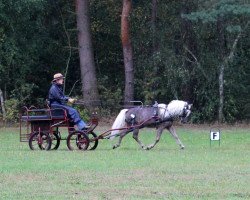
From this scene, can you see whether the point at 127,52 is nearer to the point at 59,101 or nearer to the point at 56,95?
the point at 59,101

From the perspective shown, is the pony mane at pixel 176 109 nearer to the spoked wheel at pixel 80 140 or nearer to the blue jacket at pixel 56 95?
the spoked wheel at pixel 80 140

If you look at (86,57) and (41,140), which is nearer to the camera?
(41,140)

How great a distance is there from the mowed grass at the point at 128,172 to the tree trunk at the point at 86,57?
1436 cm

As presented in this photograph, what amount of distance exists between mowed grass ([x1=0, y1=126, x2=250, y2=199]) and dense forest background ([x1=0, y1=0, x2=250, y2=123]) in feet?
40.3

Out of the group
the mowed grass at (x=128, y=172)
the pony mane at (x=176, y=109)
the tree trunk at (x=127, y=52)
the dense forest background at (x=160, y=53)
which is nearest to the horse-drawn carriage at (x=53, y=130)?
the mowed grass at (x=128, y=172)

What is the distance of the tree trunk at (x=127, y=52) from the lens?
37562mm

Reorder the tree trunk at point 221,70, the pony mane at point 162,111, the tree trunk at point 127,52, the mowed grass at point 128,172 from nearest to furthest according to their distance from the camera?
the mowed grass at point 128,172
the pony mane at point 162,111
the tree trunk at point 221,70
the tree trunk at point 127,52

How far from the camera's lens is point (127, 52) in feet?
125

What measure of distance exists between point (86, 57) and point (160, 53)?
3.72 m

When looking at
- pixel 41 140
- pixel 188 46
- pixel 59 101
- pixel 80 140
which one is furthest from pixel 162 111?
pixel 188 46

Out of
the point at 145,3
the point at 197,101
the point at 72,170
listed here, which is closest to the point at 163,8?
the point at 145,3

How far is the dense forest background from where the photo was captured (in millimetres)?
36656

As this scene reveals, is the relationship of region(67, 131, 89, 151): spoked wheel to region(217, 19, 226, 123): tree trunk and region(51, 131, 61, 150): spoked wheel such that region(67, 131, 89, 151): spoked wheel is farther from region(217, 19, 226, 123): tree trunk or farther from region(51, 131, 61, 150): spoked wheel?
region(217, 19, 226, 123): tree trunk

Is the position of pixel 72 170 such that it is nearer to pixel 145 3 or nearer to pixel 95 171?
pixel 95 171
